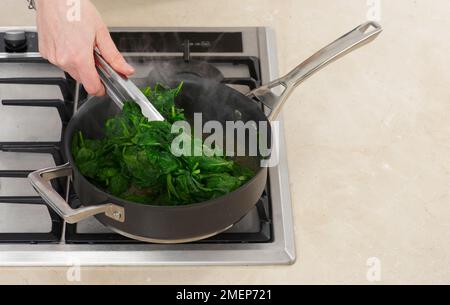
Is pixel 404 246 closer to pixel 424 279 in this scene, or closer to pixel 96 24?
pixel 424 279

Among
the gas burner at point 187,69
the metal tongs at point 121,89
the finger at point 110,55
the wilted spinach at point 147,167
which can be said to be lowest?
the wilted spinach at point 147,167

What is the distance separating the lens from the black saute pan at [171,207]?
985mm

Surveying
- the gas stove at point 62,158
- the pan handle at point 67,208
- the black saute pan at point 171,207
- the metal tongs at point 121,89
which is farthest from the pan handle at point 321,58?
the pan handle at point 67,208

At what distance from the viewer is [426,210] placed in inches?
47.2

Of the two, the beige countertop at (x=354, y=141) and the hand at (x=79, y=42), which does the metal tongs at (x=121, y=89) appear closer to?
the hand at (x=79, y=42)

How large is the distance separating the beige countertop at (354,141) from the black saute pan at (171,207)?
0.10 m

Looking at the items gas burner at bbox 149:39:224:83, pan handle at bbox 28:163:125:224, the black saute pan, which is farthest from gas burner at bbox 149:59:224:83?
pan handle at bbox 28:163:125:224

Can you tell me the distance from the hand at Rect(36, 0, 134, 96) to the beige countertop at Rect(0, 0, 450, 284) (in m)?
0.32

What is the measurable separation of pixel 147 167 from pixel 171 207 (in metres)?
0.10

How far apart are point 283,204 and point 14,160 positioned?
19.3 inches

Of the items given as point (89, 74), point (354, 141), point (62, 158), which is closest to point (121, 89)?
point (89, 74)

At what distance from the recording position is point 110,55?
3.73 feet

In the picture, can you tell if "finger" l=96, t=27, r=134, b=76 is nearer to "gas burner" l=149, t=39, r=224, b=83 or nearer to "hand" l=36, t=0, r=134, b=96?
"hand" l=36, t=0, r=134, b=96

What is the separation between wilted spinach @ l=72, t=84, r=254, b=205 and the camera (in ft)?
3.44
